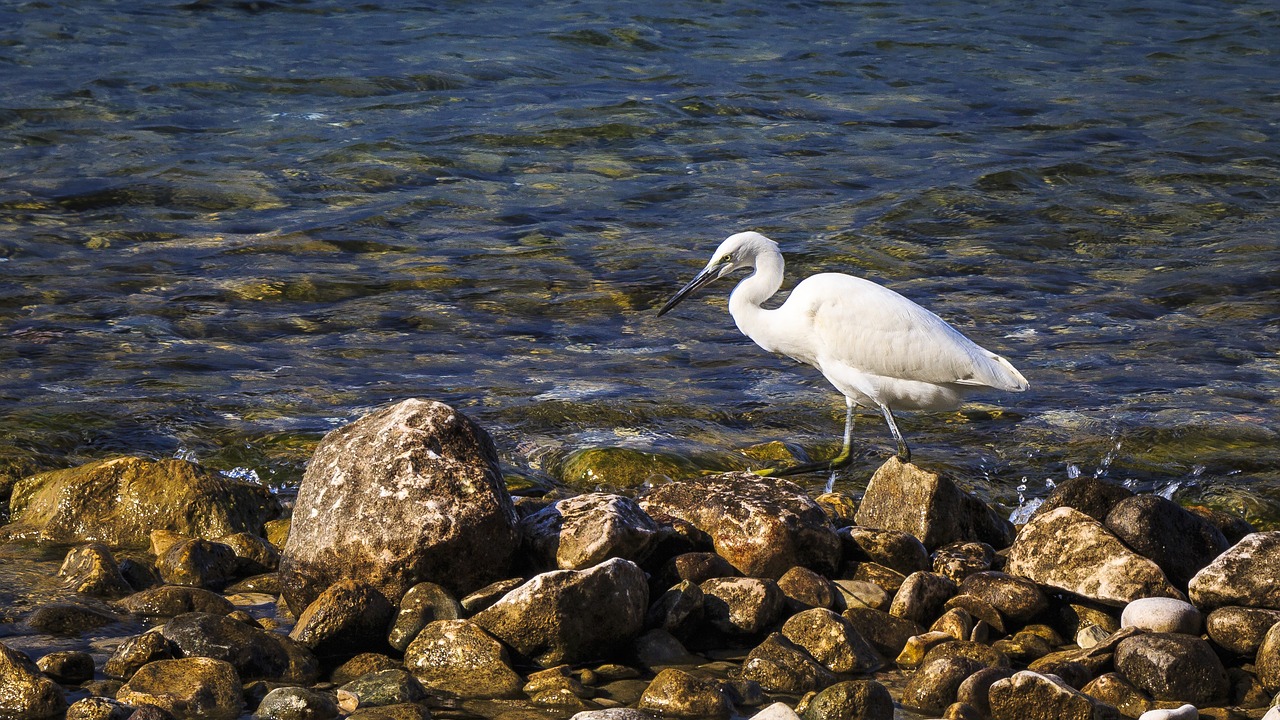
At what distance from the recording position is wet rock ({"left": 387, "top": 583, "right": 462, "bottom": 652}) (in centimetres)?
434

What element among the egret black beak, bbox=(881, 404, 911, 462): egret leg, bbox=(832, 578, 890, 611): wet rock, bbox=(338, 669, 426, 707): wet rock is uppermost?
the egret black beak

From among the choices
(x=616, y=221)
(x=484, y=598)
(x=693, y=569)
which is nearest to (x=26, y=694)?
(x=484, y=598)

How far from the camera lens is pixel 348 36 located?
1664 centimetres

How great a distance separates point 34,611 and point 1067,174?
402 inches

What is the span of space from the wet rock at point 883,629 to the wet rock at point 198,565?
88.5 inches

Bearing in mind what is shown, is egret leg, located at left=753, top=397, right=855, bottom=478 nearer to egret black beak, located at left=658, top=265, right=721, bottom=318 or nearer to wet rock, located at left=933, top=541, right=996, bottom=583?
egret black beak, located at left=658, top=265, right=721, bottom=318

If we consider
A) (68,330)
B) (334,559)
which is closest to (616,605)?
(334,559)

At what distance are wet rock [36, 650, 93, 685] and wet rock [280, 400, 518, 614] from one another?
78cm

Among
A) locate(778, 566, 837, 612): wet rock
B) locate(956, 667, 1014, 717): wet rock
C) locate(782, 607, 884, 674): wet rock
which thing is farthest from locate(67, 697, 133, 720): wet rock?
locate(956, 667, 1014, 717): wet rock

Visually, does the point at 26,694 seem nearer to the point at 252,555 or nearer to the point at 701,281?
the point at 252,555

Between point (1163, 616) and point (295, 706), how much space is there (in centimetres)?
275

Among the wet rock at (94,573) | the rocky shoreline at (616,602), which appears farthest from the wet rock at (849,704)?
the wet rock at (94,573)

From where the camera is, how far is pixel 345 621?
4.26 metres

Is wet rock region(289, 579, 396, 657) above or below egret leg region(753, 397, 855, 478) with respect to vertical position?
above
